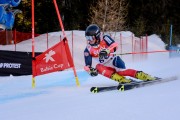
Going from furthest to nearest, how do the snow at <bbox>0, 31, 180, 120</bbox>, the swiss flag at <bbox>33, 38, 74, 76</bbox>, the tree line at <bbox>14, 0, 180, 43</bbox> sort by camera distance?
the tree line at <bbox>14, 0, 180, 43</bbox> < the swiss flag at <bbox>33, 38, 74, 76</bbox> < the snow at <bbox>0, 31, 180, 120</bbox>

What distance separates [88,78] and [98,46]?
2637 millimetres

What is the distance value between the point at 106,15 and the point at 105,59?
22723mm

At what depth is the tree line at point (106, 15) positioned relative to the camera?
100 feet

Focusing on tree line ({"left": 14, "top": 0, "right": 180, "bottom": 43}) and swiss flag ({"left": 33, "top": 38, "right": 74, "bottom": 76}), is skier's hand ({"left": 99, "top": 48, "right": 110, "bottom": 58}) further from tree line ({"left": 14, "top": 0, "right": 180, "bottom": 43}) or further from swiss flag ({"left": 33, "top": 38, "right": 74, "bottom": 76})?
tree line ({"left": 14, "top": 0, "right": 180, "bottom": 43})

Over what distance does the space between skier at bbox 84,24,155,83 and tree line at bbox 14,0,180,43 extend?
20.9 m

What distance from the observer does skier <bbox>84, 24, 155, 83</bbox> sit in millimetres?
8047

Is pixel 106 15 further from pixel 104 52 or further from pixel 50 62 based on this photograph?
pixel 104 52

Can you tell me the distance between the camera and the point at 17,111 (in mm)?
5543

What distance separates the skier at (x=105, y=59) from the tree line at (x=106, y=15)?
20933mm

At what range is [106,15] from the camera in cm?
3089

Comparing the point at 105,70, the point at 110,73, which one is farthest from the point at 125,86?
the point at 105,70

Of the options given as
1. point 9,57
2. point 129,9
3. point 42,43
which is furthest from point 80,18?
point 9,57

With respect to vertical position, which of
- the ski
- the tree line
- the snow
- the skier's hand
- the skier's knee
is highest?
the tree line

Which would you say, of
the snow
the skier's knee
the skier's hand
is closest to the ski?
the snow
